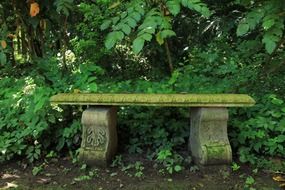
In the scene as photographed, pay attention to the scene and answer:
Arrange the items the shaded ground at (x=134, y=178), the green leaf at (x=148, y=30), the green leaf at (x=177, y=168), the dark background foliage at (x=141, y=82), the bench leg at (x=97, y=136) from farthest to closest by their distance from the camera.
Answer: the bench leg at (x=97, y=136) → the green leaf at (x=177, y=168) → the shaded ground at (x=134, y=178) → the dark background foliage at (x=141, y=82) → the green leaf at (x=148, y=30)

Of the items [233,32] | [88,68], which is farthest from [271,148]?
[233,32]

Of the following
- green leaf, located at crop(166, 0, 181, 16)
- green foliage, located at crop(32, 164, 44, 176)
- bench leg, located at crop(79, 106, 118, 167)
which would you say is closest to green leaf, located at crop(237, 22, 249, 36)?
green leaf, located at crop(166, 0, 181, 16)

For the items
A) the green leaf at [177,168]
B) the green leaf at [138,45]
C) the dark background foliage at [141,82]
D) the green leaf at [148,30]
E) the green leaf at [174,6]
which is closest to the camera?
the green leaf at [138,45]

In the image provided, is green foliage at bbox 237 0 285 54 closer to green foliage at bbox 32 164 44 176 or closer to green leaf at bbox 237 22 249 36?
green leaf at bbox 237 22 249 36

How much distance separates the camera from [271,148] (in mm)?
3541

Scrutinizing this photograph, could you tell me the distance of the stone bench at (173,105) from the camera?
3.32m

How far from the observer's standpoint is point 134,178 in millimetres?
3395

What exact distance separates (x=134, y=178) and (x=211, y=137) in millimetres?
744

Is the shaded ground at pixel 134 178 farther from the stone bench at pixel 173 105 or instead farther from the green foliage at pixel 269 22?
the green foliage at pixel 269 22

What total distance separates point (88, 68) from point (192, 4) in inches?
55.5

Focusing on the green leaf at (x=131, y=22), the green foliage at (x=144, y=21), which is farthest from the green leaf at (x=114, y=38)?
the green leaf at (x=131, y=22)

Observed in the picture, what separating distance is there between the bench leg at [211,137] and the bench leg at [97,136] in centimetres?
77

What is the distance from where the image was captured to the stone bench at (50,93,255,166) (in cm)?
332

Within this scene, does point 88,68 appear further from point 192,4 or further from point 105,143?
point 192,4
